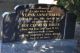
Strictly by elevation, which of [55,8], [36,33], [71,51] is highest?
[55,8]

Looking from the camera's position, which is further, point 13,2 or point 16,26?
point 13,2

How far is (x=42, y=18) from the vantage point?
216 inches

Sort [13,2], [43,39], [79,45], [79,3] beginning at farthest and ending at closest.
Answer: [13,2] → [79,45] → [43,39] → [79,3]

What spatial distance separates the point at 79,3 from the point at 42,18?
2.41 ft

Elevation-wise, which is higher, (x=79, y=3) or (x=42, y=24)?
(x=79, y=3)

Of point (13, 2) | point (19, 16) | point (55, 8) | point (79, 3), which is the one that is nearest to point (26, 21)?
point (19, 16)

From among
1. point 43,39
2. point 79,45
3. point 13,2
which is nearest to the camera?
point 43,39

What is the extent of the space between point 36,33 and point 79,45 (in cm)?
111

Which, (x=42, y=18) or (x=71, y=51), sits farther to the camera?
(x=71, y=51)

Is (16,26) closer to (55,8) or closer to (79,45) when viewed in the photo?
(55,8)

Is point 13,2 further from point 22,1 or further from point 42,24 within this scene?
point 42,24

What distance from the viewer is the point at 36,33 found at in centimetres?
552

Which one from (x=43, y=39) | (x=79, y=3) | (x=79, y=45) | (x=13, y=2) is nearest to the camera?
(x=79, y=3)

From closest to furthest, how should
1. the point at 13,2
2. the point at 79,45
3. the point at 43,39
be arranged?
the point at 43,39 < the point at 79,45 < the point at 13,2
